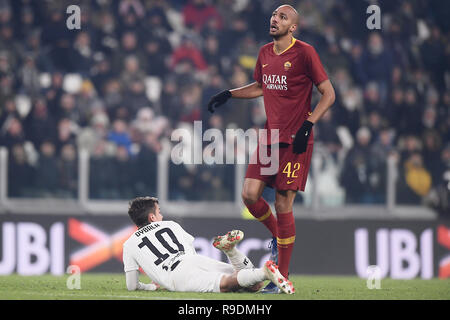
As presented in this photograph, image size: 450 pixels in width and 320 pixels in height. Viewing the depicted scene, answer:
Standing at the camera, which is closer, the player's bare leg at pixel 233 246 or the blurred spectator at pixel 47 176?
the player's bare leg at pixel 233 246

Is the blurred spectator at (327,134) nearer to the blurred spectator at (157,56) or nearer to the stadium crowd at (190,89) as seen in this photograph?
the stadium crowd at (190,89)

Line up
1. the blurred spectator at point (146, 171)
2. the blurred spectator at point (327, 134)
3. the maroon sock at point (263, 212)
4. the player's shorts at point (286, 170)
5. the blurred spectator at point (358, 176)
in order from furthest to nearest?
the blurred spectator at point (327, 134), the blurred spectator at point (358, 176), the blurred spectator at point (146, 171), the maroon sock at point (263, 212), the player's shorts at point (286, 170)

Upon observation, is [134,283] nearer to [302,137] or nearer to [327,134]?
[302,137]

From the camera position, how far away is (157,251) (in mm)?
7473

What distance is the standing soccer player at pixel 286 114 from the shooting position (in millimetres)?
7559

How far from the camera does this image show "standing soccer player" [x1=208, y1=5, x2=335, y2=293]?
7.56m

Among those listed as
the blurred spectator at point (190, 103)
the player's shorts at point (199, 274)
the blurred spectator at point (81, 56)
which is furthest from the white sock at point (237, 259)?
the blurred spectator at point (81, 56)

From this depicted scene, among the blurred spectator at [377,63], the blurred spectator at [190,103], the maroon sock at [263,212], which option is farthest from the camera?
the blurred spectator at [377,63]

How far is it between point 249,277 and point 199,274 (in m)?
0.44

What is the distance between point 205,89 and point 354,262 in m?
3.17

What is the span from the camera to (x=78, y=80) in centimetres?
1317

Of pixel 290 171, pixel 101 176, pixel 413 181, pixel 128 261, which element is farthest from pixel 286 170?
pixel 413 181
